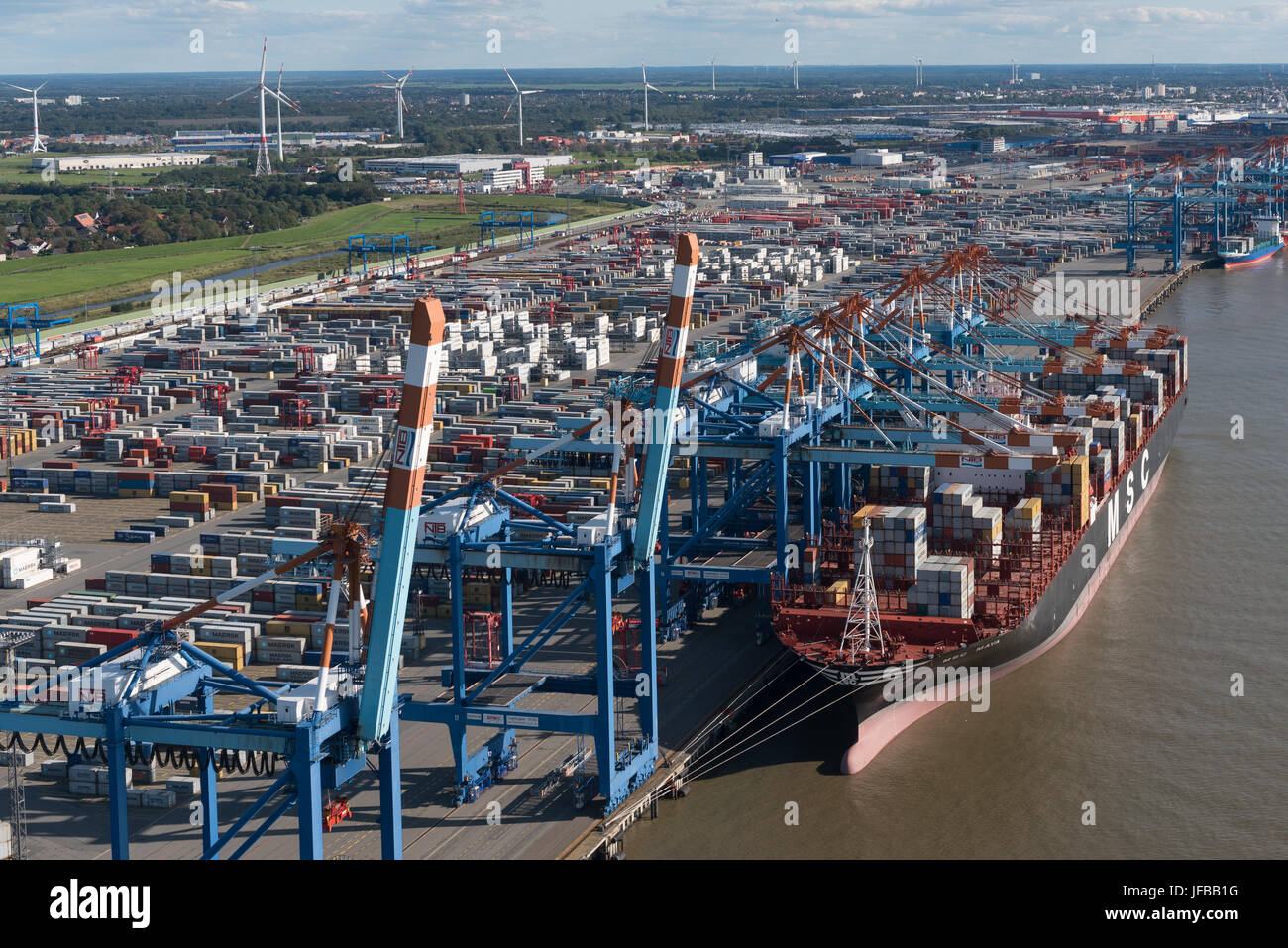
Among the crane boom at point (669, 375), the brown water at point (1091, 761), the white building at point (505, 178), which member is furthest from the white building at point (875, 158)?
the crane boom at point (669, 375)

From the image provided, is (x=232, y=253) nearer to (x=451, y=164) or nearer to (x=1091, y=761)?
(x=451, y=164)

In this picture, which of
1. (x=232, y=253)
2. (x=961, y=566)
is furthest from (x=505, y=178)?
(x=961, y=566)

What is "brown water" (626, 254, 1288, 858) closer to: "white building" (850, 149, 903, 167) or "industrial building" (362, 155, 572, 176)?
"industrial building" (362, 155, 572, 176)

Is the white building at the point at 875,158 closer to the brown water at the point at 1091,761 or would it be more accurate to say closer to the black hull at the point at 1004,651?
the black hull at the point at 1004,651

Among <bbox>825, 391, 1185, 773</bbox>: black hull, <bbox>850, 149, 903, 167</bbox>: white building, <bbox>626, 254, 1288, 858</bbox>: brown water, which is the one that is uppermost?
<bbox>850, 149, 903, 167</bbox>: white building

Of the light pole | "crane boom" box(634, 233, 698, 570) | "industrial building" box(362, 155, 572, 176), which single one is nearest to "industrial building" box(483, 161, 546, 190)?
"industrial building" box(362, 155, 572, 176)

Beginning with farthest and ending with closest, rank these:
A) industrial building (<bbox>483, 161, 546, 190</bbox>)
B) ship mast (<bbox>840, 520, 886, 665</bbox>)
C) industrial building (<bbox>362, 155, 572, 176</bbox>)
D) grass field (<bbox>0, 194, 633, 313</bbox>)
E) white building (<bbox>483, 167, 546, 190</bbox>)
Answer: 1. industrial building (<bbox>362, 155, 572, 176</bbox>)
2. industrial building (<bbox>483, 161, 546, 190</bbox>)
3. white building (<bbox>483, 167, 546, 190</bbox>)
4. grass field (<bbox>0, 194, 633, 313</bbox>)
5. ship mast (<bbox>840, 520, 886, 665</bbox>)
